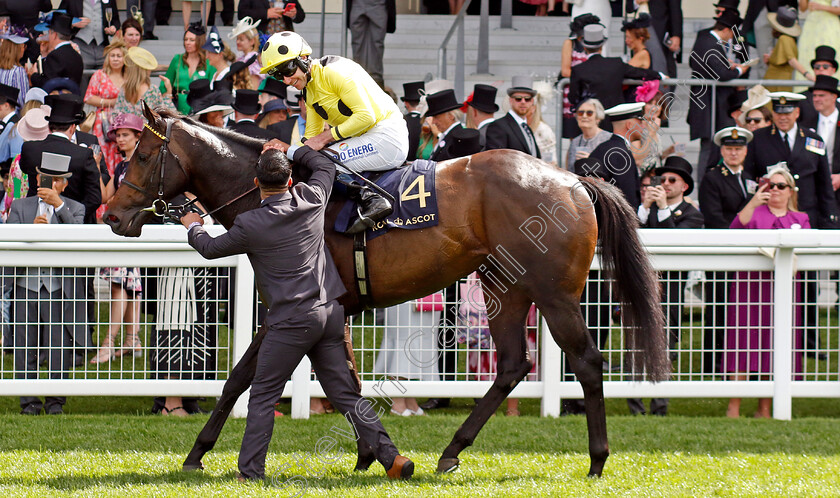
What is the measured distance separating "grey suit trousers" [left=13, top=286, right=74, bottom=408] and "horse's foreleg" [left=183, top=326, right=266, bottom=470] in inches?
59.8

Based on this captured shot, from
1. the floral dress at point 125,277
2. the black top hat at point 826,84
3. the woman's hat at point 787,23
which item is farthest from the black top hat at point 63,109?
the woman's hat at point 787,23

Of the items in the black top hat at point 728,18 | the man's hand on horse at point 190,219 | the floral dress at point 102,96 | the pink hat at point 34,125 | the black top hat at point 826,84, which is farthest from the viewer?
the black top hat at point 728,18

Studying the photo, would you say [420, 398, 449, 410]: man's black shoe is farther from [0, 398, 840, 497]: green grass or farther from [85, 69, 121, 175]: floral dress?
[85, 69, 121, 175]: floral dress

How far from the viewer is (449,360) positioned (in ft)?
21.7

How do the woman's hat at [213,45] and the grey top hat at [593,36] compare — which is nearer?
the grey top hat at [593,36]

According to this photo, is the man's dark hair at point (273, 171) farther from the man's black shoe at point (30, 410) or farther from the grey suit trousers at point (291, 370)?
the man's black shoe at point (30, 410)

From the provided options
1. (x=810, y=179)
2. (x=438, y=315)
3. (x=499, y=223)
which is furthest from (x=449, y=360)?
(x=810, y=179)

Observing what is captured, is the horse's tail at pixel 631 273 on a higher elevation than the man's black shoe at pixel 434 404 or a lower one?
higher

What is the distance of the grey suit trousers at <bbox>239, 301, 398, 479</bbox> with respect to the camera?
472 centimetres

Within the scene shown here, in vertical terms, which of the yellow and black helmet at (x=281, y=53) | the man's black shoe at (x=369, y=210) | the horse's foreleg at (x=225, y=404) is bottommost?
the horse's foreleg at (x=225, y=404)

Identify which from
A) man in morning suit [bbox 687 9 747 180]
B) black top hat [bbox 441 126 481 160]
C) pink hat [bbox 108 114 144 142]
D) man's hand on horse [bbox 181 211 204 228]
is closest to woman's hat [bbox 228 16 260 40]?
pink hat [bbox 108 114 144 142]

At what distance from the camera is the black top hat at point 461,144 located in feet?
24.1

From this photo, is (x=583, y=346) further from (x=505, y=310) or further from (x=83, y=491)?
(x=83, y=491)

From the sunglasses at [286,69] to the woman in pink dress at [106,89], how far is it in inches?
179
